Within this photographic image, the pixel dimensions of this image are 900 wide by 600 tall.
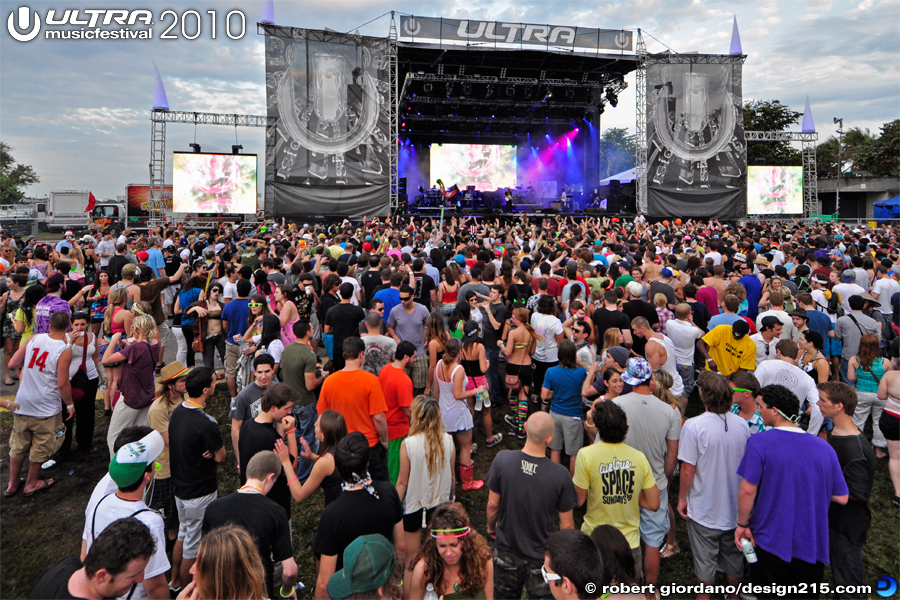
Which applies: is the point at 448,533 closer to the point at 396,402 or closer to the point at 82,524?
Answer: the point at 396,402

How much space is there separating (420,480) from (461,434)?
4.64 feet

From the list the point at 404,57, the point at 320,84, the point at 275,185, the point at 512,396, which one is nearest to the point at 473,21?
the point at 404,57

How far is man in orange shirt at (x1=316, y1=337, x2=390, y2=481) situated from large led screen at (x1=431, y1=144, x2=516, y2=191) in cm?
2447

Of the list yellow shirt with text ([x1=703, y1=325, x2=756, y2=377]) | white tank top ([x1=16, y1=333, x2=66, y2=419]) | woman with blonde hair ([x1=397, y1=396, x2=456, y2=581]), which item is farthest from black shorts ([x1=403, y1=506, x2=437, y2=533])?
white tank top ([x1=16, y1=333, x2=66, y2=419])

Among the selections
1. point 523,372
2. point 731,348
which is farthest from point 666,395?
point 523,372

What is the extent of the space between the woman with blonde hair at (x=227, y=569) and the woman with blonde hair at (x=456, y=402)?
2.59 meters

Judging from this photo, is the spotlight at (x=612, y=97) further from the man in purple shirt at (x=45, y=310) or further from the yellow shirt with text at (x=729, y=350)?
the man in purple shirt at (x=45, y=310)

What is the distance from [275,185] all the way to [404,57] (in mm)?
7622

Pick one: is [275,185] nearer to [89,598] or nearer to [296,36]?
[296,36]

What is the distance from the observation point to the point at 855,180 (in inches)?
1494

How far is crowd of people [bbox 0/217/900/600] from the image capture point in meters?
2.29

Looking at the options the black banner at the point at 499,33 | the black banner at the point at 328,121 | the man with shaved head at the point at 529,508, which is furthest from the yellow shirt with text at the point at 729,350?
the black banner at the point at 499,33

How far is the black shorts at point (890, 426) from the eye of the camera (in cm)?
426

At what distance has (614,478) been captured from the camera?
2.96 m
